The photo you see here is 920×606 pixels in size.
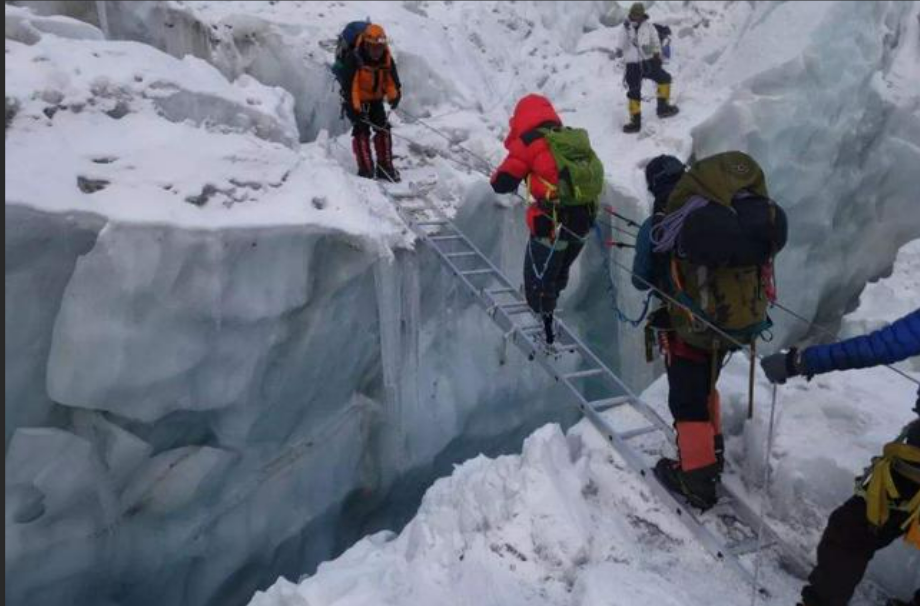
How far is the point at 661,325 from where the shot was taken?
341cm

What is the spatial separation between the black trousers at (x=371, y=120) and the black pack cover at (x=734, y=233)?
13.2 ft

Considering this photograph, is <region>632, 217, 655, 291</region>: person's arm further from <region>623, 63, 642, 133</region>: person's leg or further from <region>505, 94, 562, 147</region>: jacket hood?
<region>623, 63, 642, 133</region>: person's leg

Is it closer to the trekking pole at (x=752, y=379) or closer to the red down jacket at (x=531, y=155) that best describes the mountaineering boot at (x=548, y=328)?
the red down jacket at (x=531, y=155)

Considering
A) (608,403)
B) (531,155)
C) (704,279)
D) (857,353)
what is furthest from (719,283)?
(531,155)

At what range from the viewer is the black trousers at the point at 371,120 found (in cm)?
629

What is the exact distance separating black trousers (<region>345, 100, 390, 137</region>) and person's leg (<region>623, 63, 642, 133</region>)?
3.09 metres

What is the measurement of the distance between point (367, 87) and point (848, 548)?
506 cm

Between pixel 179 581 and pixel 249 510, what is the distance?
2.23ft

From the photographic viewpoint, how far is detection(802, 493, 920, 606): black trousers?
8.32 feet

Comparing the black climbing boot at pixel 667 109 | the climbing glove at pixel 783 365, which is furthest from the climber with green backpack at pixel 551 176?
the black climbing boot at pixel 667 109

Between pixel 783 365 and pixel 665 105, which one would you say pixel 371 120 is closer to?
pixel 665 105

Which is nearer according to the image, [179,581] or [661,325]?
[661,325]

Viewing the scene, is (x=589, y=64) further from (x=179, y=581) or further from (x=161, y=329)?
(x=179, y=581)

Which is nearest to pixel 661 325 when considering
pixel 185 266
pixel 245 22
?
A: pixel 185 266
